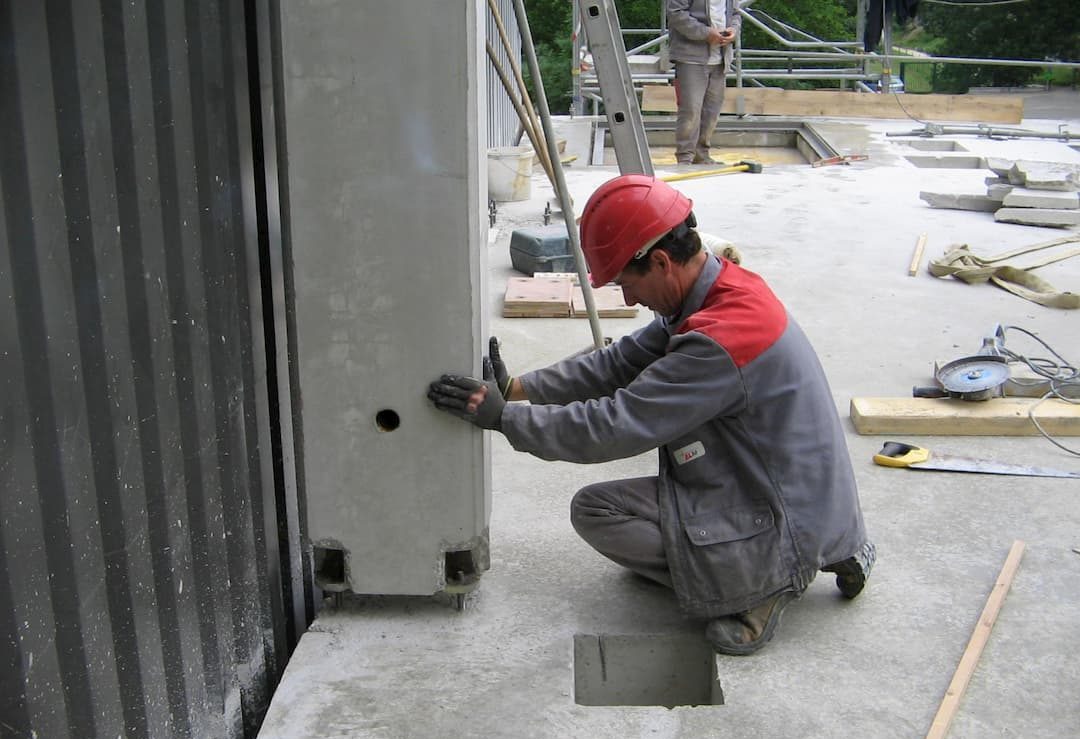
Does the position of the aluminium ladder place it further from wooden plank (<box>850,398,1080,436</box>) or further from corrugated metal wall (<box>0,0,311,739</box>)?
corrugated metal wall (<box>0,0,311,739</box>)

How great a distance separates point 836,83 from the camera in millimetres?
33062

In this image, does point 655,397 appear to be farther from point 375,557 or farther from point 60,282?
point 60,282

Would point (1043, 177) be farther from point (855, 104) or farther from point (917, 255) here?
point (855, 104)

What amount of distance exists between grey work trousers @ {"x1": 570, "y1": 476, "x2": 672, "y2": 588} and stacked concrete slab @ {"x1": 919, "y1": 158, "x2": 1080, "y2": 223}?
6.86 m

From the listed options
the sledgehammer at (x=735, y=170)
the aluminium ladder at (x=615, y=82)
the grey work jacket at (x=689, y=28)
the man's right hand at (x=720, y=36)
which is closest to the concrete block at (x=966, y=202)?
the sledgehammer at (x=735, y=170)

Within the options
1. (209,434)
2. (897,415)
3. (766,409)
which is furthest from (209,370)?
(897,415)

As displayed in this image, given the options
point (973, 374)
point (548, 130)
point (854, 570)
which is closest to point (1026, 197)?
point (973, 374)

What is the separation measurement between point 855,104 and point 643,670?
15.1 meters

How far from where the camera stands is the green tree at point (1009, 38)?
3125 cm

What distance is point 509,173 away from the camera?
9.93m

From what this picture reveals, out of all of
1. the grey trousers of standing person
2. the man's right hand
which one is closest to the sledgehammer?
the grey trousers of standing person

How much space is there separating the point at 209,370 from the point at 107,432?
457 millimetres

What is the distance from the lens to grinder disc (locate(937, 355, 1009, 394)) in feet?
16.5

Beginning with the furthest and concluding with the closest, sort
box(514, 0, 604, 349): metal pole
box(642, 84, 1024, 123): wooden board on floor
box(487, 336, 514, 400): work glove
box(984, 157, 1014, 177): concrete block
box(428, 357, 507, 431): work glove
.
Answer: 1. box(642, 84, 1024, 123): wooden board on floor
2. box(984, 157, 1014, 177): concrete block
3. box(514, 0, 604, 349): metal pole
4. box(487, 336, 514, 400): work glove
5. box(428, 357, 507, 431): work glove
